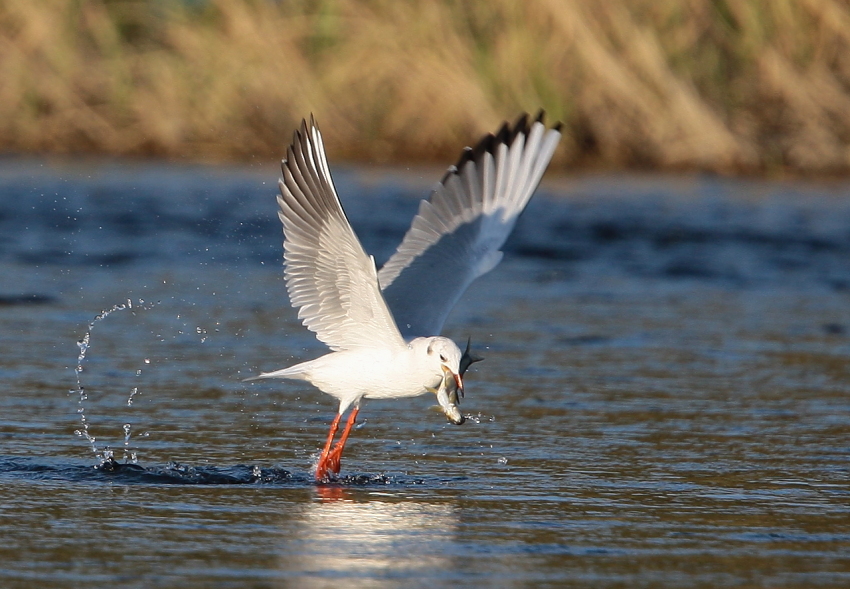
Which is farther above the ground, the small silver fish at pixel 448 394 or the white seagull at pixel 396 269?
the white seagull at pixel 396 269

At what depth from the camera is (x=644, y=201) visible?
789 inches

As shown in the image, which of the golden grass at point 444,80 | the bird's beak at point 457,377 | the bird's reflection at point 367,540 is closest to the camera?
the bird's reflection at point 367,540

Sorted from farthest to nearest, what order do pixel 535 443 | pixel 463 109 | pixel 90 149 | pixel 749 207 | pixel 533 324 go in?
pixel 90 149 < pixel 463 109 < pixel 749 207 < pixel 533 324 < pixel 535 443

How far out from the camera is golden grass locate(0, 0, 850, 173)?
21734 millimetres

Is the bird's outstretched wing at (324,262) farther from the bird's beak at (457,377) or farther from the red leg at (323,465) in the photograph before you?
the red leg at (323,465)

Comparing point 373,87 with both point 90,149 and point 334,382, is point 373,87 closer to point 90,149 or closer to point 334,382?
point 90,149

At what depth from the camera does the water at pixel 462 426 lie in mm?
5617

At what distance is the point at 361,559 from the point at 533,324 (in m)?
6.63

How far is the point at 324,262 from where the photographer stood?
7637 millimetres

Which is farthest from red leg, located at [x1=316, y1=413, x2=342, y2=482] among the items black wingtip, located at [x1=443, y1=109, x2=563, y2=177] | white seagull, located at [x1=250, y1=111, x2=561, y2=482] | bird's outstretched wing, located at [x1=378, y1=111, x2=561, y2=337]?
black wingtip, located at [x1=443, y1=109, x2=563, y2=177]

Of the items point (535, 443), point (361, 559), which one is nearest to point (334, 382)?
point (535, 443)

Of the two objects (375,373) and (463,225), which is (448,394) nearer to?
(375,373)

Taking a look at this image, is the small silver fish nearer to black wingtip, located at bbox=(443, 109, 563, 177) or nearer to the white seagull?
the white seagull

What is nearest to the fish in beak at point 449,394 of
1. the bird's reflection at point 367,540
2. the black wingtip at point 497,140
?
the bird's reflection at point 367,540
